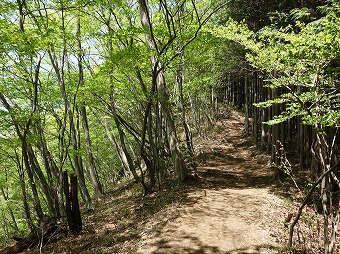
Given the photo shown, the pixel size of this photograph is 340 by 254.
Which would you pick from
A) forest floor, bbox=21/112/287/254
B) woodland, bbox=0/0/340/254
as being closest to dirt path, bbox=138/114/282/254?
forest floor, bbox=21/112/287/254

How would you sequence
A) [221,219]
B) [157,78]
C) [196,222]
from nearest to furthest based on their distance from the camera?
[196,222], [221,219], [157,78]

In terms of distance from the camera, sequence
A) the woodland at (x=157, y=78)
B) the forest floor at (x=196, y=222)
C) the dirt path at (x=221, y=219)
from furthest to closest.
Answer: the forest floor at (x=196, y=222) → the dirt path at (x=221, y=219) → the woodland at (x=157, y=78)

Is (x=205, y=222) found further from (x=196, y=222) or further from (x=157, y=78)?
(x=157, y=78)

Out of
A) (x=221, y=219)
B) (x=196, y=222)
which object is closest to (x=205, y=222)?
(x=196, y=222)

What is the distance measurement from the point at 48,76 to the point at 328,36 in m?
13.5

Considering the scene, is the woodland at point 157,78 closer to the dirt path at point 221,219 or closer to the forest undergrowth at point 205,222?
the forest undergrowth at point 205,222

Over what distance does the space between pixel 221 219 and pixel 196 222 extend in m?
0.88

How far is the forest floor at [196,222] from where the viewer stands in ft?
22.6

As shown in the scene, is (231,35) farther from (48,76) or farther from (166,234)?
(48,76)

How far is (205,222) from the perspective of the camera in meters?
8.02

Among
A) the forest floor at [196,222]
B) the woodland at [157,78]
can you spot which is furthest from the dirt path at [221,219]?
the woodland at [157,78]

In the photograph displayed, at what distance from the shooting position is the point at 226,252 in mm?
6406

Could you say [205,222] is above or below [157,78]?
below

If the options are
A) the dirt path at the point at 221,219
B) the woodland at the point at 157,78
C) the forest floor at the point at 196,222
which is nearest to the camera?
the woodland at the point at 157,78
